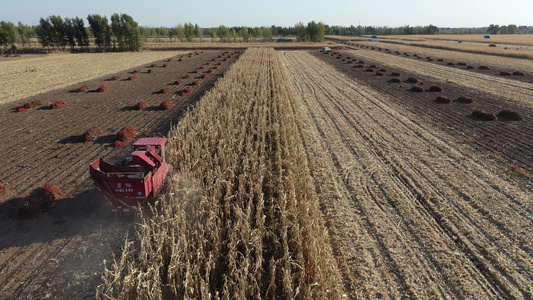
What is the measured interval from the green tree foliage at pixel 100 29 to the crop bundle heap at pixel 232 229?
8727 cm

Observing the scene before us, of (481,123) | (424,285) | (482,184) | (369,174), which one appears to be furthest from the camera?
(481,123)

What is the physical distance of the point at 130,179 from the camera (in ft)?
25.1

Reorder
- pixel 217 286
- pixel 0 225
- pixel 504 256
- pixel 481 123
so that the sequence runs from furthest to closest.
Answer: pixel 481 123 → pixel 0 225 → pixel 504 256 → pixel 217 286

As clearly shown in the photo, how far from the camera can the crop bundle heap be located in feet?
18.0

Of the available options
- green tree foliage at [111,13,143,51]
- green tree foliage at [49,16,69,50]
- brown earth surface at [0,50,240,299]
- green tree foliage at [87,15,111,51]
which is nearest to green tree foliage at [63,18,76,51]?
green tree foliage at [49,16,69,50]

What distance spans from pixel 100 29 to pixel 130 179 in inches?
3792

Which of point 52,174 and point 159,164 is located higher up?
point 159,164

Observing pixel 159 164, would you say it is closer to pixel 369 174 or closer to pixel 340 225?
pixel 340 225

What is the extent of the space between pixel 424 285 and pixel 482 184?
626cm

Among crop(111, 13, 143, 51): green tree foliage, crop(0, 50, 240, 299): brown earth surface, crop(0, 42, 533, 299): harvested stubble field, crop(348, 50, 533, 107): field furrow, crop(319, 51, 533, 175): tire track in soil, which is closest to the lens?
crop(0, 42, 533, 299): harvested stubble field

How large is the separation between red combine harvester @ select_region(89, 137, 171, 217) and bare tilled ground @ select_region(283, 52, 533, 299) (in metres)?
5.29

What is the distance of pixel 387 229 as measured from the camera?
8094mm

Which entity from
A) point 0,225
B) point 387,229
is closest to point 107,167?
point 0,225

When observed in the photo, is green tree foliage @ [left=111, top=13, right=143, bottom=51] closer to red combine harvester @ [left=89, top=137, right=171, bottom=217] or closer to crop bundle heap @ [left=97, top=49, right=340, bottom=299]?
crop bundle heap @ [left=97, top=49, right=340, bottom=299]
